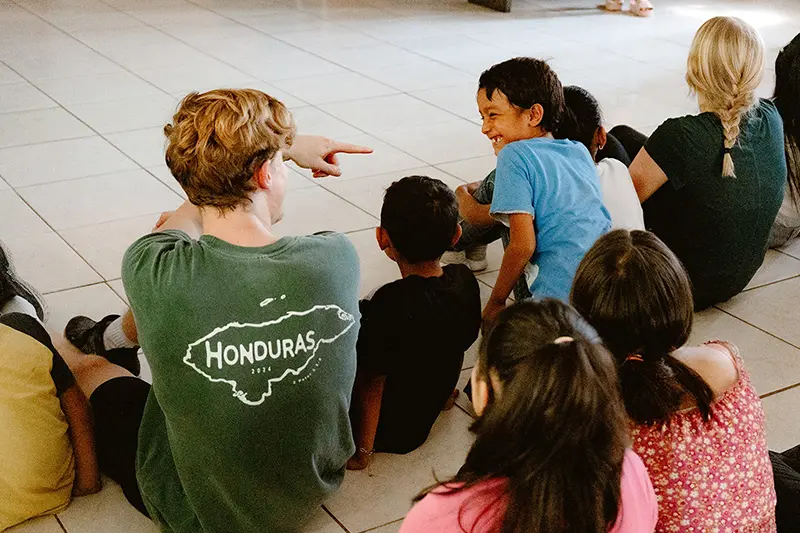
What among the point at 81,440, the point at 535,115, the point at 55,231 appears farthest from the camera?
the point at 55,231

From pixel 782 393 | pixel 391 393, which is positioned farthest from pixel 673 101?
pixel 391 393

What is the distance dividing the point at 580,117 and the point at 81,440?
154 centimetres

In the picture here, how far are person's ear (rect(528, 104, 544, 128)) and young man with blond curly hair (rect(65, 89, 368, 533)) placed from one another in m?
0.91

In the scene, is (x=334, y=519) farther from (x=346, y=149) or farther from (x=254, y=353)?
(x=346, y=149)

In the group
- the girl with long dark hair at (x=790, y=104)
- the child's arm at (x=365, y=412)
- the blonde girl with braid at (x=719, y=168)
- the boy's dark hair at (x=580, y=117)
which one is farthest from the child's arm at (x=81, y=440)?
the girl with long dark hair at (x=790, y=104)

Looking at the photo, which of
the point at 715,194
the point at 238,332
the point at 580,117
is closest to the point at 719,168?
the point at 715,194

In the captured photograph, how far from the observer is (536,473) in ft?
3.95

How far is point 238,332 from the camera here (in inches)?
68.6

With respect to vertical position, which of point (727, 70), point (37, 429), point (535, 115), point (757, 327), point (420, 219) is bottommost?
point (757, 327)

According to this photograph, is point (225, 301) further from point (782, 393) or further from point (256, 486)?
point (782, 393)

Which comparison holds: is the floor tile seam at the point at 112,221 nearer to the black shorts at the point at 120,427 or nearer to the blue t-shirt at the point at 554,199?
the black shorts at the point at 120,427

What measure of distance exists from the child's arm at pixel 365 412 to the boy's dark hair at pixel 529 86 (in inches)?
33.6

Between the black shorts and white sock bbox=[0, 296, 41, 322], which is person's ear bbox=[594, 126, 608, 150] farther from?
white sock bbox=[0, 296, 41, 322]

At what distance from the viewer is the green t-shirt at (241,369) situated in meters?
1.74
